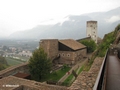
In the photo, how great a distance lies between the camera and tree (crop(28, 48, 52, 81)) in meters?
20.3

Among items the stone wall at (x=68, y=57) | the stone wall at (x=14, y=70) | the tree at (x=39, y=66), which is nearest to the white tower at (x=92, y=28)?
the stone wall at (x=68, y=57)

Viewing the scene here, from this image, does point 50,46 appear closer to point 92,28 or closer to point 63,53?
point 63,53

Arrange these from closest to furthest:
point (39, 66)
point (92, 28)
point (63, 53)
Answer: point (39, 66)
point (63, 53)
point (92, 28)

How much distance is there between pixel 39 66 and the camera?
67.6ft

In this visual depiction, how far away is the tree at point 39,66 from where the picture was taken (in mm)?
20266

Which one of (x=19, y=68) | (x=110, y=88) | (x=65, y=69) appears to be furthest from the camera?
(x=65, y=69)

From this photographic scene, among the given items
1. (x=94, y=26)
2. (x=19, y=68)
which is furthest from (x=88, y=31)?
(x=19, y=68)

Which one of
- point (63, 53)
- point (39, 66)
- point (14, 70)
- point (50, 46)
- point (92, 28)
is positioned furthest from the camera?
point (92, 28)

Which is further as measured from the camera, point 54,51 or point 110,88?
point 54,51

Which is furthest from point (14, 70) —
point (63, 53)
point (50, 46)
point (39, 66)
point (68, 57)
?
point (68, 57)

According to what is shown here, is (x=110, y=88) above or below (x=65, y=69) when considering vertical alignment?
above

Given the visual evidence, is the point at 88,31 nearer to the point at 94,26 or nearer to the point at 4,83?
the point at 94,26

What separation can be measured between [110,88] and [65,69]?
21.4m

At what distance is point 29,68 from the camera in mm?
21203
